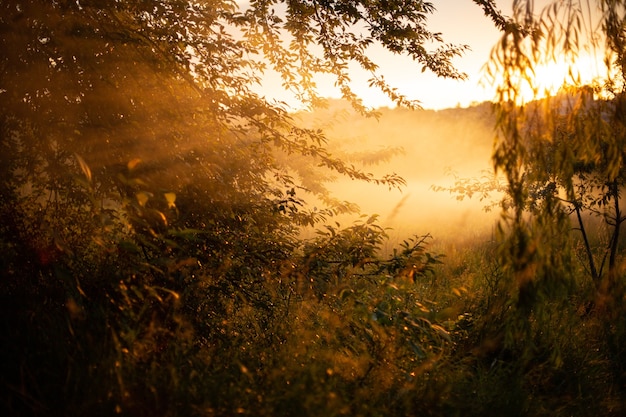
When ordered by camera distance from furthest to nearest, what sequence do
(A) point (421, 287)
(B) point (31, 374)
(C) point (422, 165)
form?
(C) point (422, 165), (A) point (421, 287), (B) point (31, 374)

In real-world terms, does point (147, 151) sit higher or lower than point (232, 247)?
higher

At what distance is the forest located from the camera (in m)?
2.22

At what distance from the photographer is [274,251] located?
343cm

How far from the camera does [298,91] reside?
178 inches

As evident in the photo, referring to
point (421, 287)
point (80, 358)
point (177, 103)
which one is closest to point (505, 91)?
point (177, 103)

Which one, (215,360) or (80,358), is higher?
(80,358)

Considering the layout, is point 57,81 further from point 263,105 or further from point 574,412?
point 574,412

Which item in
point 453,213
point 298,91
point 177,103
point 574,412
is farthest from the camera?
point 453,213

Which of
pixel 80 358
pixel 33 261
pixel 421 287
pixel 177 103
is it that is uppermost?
pixel 177 103

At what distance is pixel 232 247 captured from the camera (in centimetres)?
330

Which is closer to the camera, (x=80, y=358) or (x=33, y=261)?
(x=80, y=358)

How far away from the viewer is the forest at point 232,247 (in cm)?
222

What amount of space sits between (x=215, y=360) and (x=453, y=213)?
16.1 m

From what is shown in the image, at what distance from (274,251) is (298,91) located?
82.8 inches
